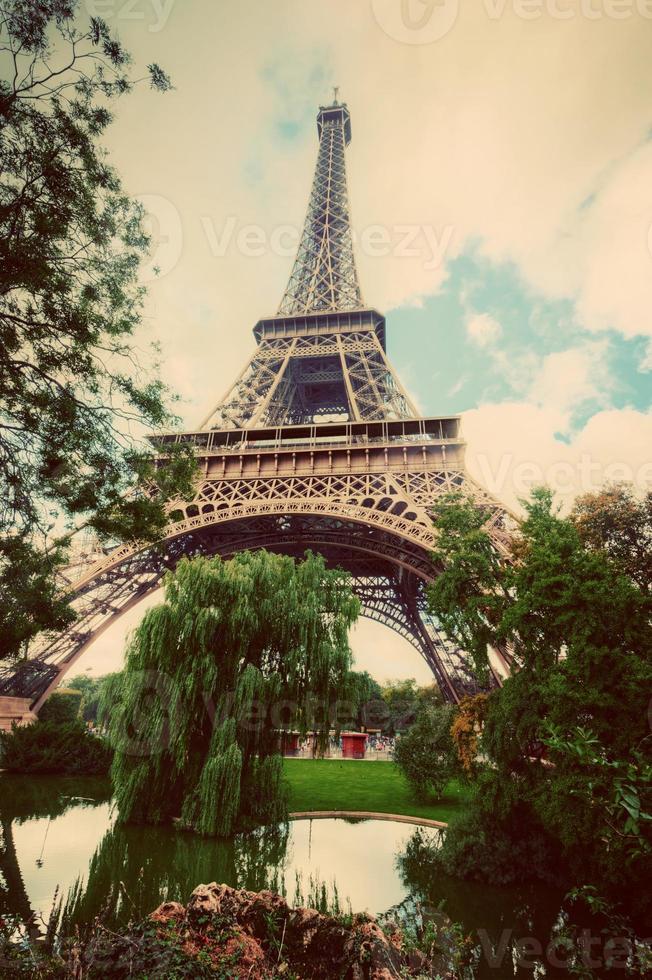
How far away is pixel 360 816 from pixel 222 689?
560 centimetres

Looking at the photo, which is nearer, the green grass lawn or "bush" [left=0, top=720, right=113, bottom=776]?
the green grass lawn

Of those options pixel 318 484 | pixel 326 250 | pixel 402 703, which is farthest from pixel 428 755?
pixel 326 250

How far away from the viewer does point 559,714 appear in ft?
22.6

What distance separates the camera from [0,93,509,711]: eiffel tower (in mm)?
16906

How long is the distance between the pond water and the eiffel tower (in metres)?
6.72

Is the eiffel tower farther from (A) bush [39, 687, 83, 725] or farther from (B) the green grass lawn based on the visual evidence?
(A) bush [39, 687, 83, 725]

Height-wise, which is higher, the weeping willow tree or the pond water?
the weeping willow tree

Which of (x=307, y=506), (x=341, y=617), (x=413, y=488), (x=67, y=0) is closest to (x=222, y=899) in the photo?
(x=341, y=617)

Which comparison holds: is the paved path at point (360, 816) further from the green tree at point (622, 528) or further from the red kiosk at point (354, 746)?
the red kiosk at point (354, 746)

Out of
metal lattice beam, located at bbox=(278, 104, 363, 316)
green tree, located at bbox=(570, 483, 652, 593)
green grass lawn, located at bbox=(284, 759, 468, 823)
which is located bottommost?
green grass lawn, located at bbox=(284, 759, 468, 823)

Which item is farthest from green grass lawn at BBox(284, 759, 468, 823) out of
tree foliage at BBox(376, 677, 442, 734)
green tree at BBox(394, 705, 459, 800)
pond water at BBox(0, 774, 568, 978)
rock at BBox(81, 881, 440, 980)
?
tree foliage at BBox(376, 677, 442, 734)

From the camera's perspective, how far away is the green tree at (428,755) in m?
13.1

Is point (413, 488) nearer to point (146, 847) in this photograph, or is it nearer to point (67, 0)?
point (146, 847)

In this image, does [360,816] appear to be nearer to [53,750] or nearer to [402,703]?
[53,750]
